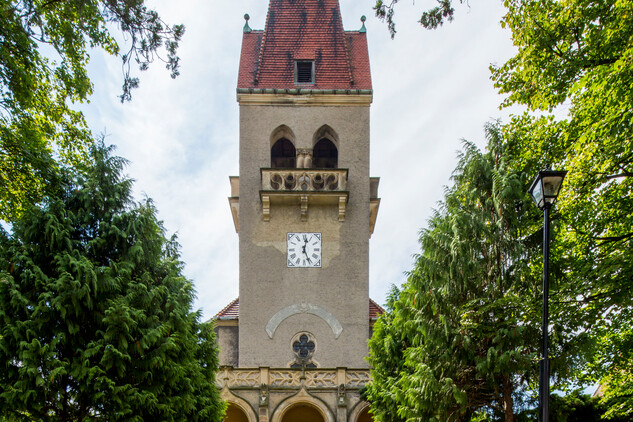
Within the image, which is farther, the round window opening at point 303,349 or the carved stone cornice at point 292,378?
the round window opening at point 303,349

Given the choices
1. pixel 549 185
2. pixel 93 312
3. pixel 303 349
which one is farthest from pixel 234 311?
pixel 549 185

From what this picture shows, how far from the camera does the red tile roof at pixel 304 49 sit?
99.2ft

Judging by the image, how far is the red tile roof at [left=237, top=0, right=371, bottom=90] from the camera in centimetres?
3025

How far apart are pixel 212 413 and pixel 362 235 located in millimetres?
11483

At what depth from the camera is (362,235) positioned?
28.0 m

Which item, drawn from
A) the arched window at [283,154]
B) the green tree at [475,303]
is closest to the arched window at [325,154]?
the arched window at [283,154]

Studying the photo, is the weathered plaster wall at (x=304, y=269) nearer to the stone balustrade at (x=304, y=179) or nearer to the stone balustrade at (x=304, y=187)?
the stone balustrade at (x=304, y=187)

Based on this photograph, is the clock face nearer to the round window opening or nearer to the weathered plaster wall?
the weathered plaster wall

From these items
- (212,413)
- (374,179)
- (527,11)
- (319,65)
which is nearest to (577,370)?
(527,11)

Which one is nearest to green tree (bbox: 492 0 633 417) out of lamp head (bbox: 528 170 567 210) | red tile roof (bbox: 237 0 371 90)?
lamp head (bbox: 528 170 567 210)

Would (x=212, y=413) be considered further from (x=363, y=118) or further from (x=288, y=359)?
(x=363, y=118)

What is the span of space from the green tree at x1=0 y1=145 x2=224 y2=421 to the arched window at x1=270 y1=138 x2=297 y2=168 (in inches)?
568

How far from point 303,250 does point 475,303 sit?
43.2 feet

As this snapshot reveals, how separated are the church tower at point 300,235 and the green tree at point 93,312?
7913 millimetres
